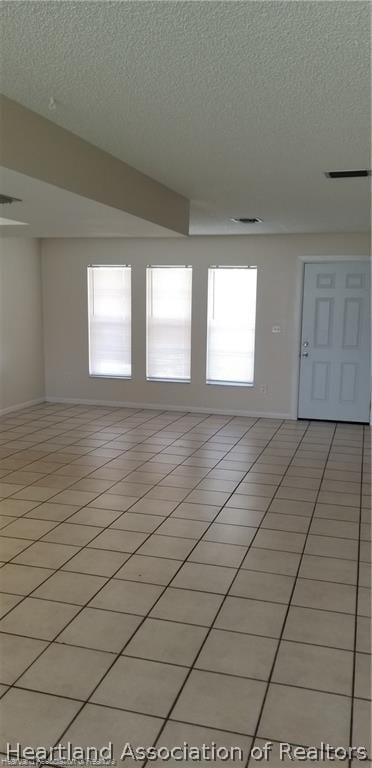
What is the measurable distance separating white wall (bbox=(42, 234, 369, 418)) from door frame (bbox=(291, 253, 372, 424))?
0.01 meters

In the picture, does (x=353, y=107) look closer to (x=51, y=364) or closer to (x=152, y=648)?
(x=152, y=648)

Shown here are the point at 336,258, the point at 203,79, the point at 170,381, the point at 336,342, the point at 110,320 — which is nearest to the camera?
the point at 203,79

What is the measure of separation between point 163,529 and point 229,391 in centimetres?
389

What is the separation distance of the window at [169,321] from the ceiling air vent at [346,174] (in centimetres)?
365

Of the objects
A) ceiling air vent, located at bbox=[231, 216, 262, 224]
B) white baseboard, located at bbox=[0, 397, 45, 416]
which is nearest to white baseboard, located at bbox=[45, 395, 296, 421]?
white baseboard, located at bbox=[0, 397, 45, 416]

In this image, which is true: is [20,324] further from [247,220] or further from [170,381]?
[247,220]

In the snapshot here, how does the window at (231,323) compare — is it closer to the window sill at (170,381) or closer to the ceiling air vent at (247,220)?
the window sill at (170,381)

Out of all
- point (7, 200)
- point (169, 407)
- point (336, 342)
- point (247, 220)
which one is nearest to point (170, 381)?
point (169, 407)

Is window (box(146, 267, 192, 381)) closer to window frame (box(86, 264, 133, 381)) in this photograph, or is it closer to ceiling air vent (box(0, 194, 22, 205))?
window frame (box(86, 264, 133, 381))

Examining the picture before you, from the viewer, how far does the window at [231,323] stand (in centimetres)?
711

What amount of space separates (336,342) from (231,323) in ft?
4.32

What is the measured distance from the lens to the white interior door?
6.69 m

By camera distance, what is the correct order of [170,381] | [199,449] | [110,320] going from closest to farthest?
1. [199,449]
2. [170,381]
3. [110,320]

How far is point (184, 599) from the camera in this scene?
277 centimetres
